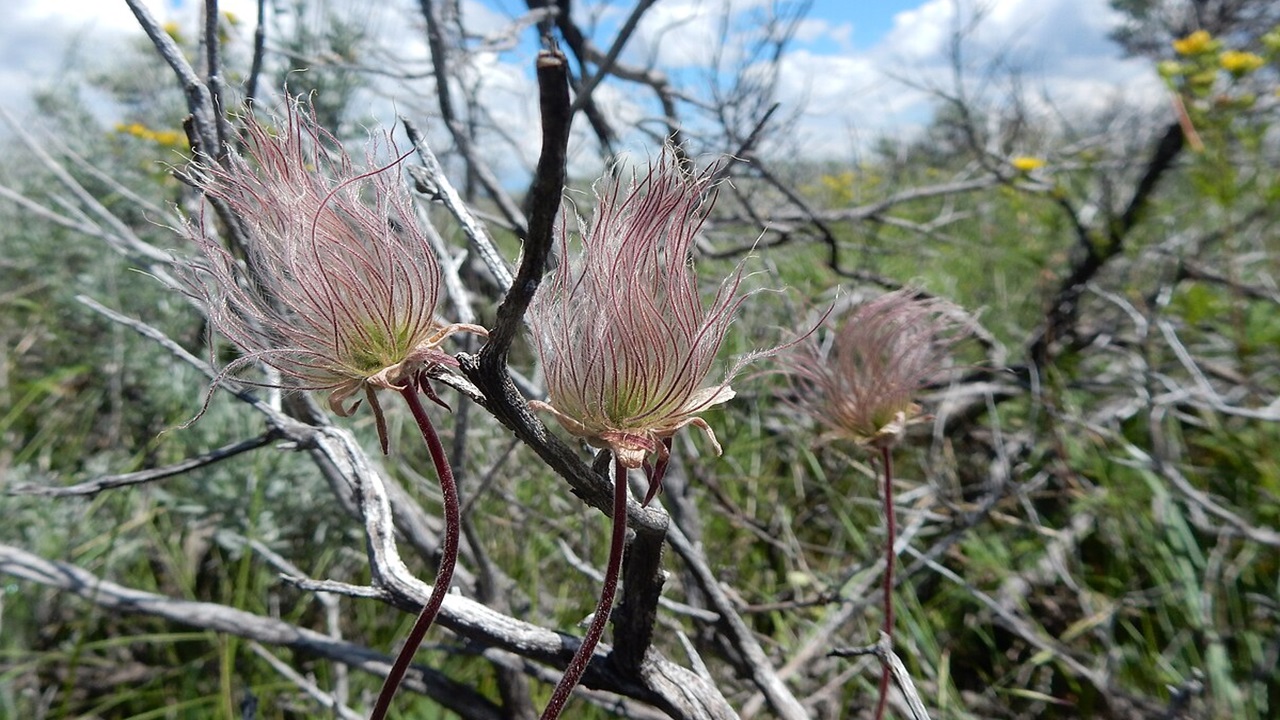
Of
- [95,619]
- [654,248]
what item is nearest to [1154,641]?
[654,248]

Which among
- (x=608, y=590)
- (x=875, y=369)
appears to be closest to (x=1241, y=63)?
(x=875, y=369)

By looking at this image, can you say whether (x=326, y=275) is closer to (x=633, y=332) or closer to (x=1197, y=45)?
(x=633, y=332)

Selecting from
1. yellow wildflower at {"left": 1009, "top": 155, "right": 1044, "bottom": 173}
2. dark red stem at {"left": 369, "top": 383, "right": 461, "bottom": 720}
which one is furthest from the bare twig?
yellow wildflower at {"left": 1009, "top": 155, "right": 1044, "bottom": 173}

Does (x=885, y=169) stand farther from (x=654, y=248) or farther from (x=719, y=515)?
(x=654, y=248)

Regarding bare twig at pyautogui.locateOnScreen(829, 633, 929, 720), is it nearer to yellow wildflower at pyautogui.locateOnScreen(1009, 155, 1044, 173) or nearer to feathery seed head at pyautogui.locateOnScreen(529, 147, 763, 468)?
feathery seed head at pyautogui.locateOnScreen(529, 147, 763, 468)

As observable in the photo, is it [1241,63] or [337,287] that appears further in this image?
[1241,63]
